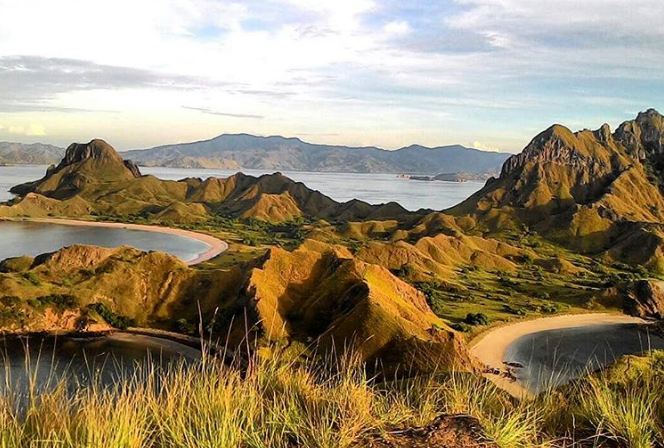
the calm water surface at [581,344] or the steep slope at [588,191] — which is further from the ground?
the steep slope at [588,191]

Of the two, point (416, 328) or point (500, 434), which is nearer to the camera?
point (500, 434)

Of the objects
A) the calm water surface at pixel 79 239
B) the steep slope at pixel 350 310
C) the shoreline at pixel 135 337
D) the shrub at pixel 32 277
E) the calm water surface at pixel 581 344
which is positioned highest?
the steep slope at pixel 350 310

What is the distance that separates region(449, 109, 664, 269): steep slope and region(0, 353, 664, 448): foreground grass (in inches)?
4772

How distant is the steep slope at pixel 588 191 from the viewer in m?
130

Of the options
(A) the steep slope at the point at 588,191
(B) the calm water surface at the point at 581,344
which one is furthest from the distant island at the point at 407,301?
(A) the steep slope at the point at 588,191

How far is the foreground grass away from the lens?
5.14m

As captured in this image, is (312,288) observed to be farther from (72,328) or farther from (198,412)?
(198,412)

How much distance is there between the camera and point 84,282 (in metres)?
64.4

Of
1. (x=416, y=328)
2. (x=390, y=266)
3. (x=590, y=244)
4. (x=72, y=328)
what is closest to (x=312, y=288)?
(x=416, y=328)

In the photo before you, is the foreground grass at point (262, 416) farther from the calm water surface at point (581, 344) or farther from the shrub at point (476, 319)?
the shrub at point (476, 319)

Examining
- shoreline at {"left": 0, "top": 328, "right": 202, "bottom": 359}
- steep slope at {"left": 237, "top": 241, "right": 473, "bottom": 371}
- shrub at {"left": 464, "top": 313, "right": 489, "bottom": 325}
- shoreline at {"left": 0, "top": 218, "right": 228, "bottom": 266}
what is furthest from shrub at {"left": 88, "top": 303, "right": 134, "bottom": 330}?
shoreline at {"left": 0, "top": 218, "right": 228, "bottom": 266}

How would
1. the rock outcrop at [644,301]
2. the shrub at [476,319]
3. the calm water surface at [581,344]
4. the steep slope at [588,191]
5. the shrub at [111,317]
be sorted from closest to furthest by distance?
Answer: the calm water surface at [581,344] < the shrub at [111,317] < the shrub at [476,319] < the rock outcrop at [644,301] < the steep slope at [588,191]

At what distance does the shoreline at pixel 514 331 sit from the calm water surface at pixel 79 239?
63665 mm

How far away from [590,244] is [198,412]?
135771 mm
